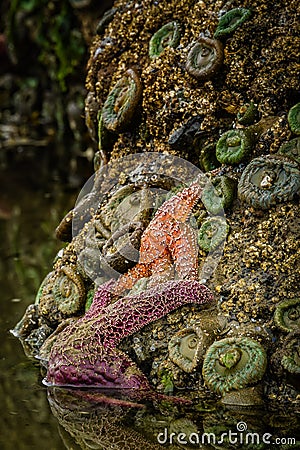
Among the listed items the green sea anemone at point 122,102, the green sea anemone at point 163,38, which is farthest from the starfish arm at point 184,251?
the green sea anemone at point 163,38

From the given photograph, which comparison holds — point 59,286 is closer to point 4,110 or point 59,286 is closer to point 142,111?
point 142,111

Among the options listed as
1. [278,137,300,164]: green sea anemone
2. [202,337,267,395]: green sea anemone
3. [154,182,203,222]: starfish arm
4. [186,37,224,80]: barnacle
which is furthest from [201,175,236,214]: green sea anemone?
[202,337,267,395]: green sea anemone

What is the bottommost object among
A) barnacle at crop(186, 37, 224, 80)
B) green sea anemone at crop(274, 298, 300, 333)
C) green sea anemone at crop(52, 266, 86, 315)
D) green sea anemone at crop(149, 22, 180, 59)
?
green sea anemone at crop(274, 298, 300, 333)

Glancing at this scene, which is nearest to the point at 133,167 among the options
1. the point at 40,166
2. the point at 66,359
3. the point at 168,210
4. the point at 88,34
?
the point at 168,210

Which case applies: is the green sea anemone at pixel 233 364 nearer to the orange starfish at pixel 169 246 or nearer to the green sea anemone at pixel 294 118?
the orange starfish at pixel 169 246

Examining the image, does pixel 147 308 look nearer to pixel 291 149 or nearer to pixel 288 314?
pixel 288 314

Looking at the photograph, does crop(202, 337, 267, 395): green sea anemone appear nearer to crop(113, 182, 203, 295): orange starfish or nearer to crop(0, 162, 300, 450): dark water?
crop(0, 162, 300, 450): dark water

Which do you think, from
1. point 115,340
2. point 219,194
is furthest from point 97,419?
point 219,194
